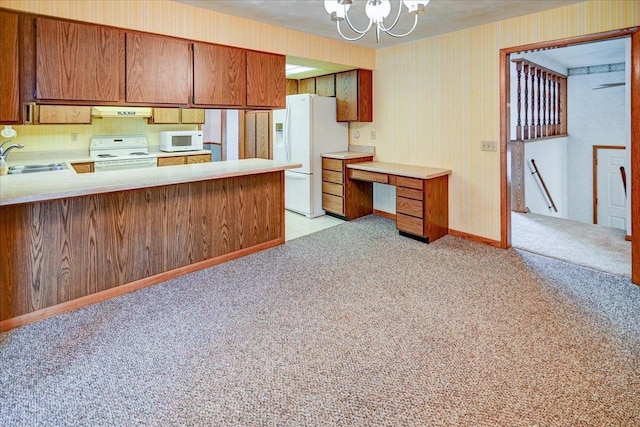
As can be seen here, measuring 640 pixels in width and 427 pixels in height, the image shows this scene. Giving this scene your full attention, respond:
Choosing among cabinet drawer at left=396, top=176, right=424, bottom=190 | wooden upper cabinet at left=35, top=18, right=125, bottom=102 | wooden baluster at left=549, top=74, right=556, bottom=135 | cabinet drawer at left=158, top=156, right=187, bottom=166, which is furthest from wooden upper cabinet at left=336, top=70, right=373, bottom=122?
wooden baluster at left=549, top=74, right=556, bottom=135

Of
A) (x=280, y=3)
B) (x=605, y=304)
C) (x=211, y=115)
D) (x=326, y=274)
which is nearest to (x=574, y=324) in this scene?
(x=605, y=304)

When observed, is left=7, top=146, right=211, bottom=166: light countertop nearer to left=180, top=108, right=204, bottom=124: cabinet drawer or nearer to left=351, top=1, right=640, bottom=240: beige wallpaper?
left=180, top=108, right=204, bottom=124: cabinet drawer

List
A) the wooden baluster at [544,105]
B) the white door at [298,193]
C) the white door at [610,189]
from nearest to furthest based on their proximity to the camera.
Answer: the white door at [298,193], the wooden baluster at [544,105], the white door at [610,189]

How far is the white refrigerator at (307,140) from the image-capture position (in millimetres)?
5316

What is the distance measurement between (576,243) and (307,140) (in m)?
3.32

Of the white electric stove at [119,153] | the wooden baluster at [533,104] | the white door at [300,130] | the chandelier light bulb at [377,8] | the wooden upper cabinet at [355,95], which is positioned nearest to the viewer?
the chandelier light bulb at [377,8]

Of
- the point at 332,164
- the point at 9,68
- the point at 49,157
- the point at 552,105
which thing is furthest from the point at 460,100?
the point at 49,157

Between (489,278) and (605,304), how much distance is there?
0.80m

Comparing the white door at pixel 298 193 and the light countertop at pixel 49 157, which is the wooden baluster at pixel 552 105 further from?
the light countertop at pixel 49 157

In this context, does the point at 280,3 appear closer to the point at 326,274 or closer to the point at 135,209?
the point at 135,209

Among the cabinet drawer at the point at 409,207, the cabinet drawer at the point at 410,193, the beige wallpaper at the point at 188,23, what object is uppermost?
the beige wallpaper at the point at 188,23

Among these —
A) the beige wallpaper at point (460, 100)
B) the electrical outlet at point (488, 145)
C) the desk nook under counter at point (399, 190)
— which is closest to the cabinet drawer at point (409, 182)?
the desk nook under counter at point (399, 190)

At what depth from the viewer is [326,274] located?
3.48 metres

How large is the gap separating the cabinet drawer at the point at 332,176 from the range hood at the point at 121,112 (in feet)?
7.84
